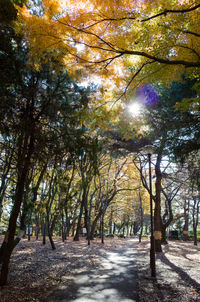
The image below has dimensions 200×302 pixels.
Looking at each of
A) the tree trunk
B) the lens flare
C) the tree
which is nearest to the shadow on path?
the tree trunk

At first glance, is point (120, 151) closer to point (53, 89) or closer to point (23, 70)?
point (53, 89)

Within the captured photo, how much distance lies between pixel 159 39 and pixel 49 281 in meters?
6.78

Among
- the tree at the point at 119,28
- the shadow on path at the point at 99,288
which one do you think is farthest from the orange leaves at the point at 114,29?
the shadow on path at the point at 99,288

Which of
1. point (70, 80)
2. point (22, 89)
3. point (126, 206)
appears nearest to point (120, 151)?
point (70, 80)

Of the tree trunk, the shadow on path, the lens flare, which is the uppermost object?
the lens flare

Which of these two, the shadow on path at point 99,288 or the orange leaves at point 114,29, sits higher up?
the orange leaves at point 114,29

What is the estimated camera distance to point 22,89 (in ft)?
16.4

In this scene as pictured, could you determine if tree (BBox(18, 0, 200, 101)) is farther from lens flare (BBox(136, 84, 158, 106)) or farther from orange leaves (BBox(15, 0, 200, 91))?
lens flare (BBox(136, 84, 158, 106))

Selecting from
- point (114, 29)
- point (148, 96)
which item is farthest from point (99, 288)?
point (148, 96)

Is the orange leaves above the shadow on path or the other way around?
above

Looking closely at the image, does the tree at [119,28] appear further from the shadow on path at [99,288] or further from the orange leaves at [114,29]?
the shadow on path at [99,288]

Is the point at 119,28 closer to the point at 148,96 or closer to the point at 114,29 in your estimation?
the point at 114,29

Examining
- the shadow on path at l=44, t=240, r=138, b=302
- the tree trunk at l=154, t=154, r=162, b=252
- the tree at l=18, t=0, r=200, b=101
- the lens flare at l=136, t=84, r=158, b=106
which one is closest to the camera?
the tree at l=18, t=0, r=200, b=101

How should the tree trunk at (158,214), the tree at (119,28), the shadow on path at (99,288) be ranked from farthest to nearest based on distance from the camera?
1. the tree trunk at (158,214)
2. the shadow on path at (99,288)
3. the tree at (119,28)
